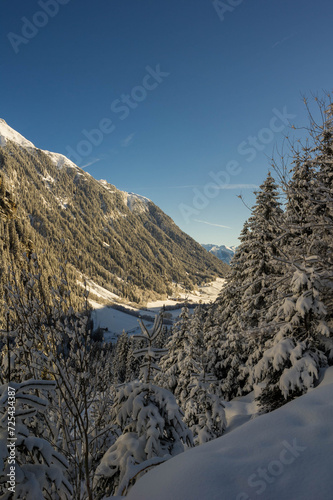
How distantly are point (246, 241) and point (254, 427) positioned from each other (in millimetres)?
14198

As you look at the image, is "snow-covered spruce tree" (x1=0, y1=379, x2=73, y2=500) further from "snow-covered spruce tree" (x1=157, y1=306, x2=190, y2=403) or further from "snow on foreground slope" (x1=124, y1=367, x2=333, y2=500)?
"snow-covered spruce tree" (x1=157, y1=306, x2=190, y2=403)

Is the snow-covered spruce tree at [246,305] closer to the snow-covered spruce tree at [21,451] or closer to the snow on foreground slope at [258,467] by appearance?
the snow on foreground slope at [258,467]

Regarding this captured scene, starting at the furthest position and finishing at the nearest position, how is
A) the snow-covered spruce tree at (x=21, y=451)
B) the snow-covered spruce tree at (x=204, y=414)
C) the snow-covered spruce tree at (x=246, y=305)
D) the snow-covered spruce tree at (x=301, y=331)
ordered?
the snow-covered spruce tree at (x=246, y=305) < the snow-covered spruce tree at (x=204, y=414) < the snow-covered spruce tree at (x=301, y=331) < the snow-covered spruce tree at (x=21, y=451)

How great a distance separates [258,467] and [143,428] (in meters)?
2.30

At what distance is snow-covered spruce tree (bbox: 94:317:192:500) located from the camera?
3318 millimetres

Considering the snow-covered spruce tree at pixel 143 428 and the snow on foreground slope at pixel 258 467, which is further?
the snow-covered spruce tree at pixel 143 428

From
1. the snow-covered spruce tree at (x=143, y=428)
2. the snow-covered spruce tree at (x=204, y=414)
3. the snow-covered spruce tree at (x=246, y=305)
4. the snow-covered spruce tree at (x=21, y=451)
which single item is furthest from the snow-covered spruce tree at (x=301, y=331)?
the snow-covered spruce tree at (x=246, y=305)

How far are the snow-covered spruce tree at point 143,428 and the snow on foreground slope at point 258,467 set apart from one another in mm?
1209

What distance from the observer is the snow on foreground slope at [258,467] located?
1.69 metres

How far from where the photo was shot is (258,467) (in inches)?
75.3

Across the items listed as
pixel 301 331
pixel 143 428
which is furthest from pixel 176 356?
pixel 143 428

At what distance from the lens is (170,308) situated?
16438 centimetres

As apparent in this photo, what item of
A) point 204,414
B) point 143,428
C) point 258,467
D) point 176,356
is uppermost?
point 258,467

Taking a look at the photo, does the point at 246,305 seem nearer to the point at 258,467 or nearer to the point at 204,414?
the point at 204,414
